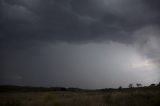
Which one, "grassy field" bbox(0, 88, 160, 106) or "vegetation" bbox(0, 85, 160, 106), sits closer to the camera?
"grassy field" bbox(0, 88, 160, 106)

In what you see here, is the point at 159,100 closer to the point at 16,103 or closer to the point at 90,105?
the point at 90,105

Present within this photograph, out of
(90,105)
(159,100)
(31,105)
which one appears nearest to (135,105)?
(159,100)

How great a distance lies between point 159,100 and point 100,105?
6.81m

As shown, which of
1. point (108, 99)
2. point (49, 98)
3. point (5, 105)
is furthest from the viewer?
point (49, 98)

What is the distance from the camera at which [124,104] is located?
2720cm

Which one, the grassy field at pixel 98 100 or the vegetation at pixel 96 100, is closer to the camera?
the grassy field at pixel 98 100

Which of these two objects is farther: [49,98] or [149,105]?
[49,98]

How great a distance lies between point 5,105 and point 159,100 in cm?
1703

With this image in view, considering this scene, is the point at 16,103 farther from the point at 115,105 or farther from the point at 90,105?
the point at 115,105

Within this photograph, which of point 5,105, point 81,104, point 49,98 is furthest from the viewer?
point 49,98

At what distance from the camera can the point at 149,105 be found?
26109 millimetres

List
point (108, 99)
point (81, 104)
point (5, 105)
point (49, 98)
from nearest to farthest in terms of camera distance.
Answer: point (5, 105) < point (81, 104) < point (108, 99) < point (49, 98)

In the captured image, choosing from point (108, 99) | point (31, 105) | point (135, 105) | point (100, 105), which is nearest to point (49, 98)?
point (31, 105)

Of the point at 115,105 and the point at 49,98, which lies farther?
the point at 49,98
